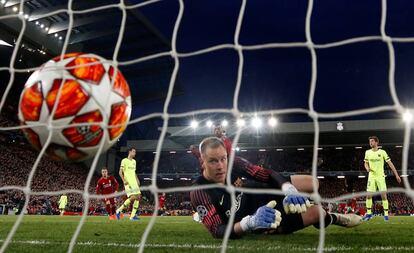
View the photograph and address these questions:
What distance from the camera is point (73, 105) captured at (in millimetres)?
2572

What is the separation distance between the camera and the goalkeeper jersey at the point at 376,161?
859 cm

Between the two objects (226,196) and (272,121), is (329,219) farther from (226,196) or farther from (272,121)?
(272,121)

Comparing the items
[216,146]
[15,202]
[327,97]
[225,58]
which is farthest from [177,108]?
[216,146]

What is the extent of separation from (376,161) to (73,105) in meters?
7.50

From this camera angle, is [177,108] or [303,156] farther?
[177,108]

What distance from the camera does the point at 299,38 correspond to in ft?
124

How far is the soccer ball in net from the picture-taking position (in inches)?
102

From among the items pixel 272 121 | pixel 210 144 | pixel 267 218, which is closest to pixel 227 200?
pixel 210 144

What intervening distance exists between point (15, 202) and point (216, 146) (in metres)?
19.1

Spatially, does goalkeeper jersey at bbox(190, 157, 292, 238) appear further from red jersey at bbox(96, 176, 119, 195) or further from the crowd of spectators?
the crowd of spectators

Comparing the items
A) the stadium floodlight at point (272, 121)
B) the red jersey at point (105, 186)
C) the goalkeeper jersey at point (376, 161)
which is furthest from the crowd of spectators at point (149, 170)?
the goalkeeper jersey at point (376, 161)

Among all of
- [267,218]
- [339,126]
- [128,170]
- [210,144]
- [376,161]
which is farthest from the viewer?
[339,126]

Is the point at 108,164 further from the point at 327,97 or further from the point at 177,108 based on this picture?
the point at 327,97

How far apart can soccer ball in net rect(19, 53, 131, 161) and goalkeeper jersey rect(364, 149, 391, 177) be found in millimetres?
7088
